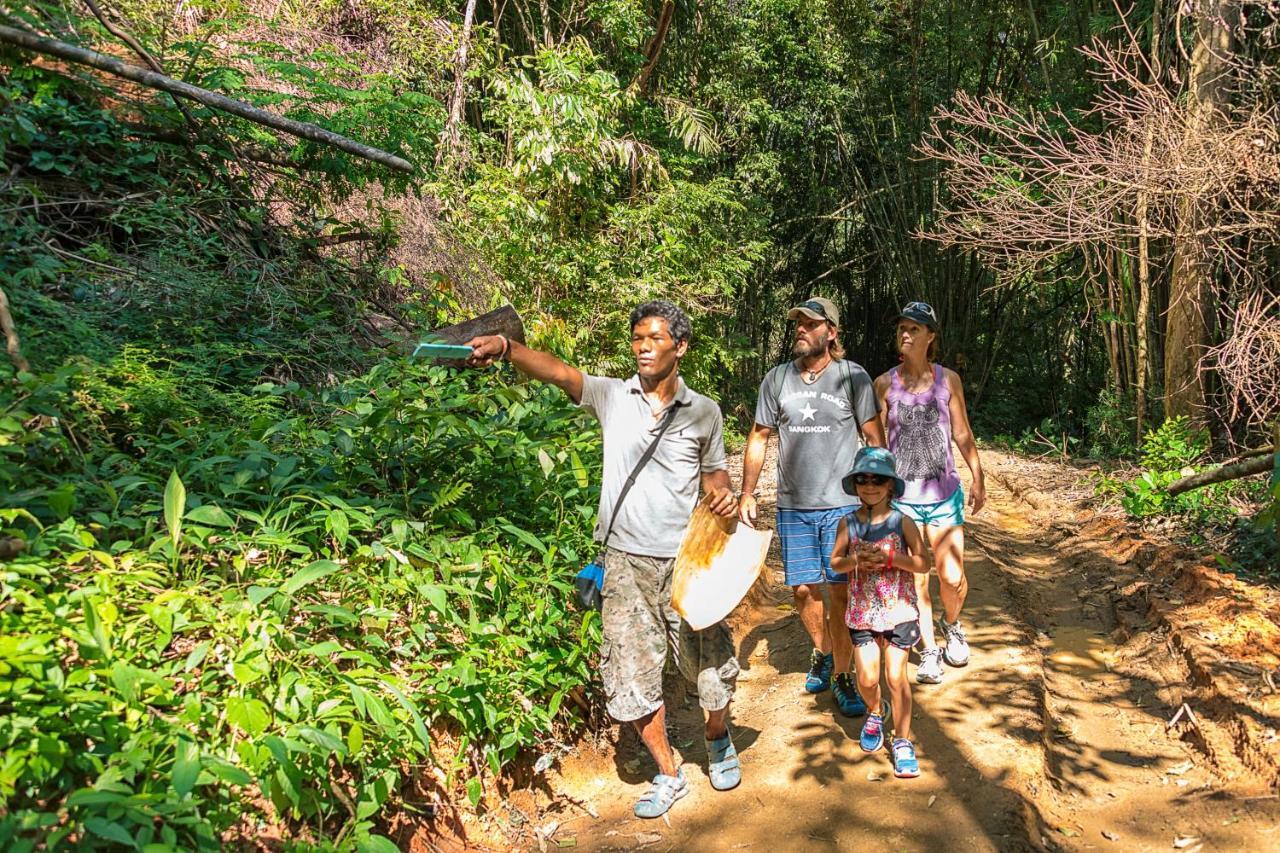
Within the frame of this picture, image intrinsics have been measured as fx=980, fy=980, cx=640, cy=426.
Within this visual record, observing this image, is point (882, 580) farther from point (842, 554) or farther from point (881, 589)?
point (842, 554)

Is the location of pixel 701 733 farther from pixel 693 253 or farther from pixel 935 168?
pixel 935 168

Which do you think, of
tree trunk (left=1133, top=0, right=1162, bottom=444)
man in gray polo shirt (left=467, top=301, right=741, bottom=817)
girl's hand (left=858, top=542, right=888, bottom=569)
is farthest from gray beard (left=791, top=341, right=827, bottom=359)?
tree trunk (left=1133, top=0, right=1162, bottom=444)

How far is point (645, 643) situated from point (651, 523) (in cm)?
45

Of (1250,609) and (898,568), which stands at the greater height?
(898,568)

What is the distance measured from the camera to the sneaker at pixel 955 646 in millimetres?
4812

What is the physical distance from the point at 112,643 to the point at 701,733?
261 centimetres

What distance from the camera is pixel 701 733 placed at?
4.52 meters

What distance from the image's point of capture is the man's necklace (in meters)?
4.35

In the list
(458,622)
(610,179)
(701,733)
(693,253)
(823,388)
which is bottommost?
(701,733)

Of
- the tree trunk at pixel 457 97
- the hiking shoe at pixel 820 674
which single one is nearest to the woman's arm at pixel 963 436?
the hiking shoe at pixel 820 674

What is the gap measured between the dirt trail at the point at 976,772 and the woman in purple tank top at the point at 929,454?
0.45 m

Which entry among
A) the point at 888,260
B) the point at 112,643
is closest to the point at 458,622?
the point at 112,643

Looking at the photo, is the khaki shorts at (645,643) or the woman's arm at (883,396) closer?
the khaki shorts at (645,643)

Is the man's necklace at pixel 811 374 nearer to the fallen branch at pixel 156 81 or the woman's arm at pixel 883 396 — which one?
the woman's arm at pixel 883 396
